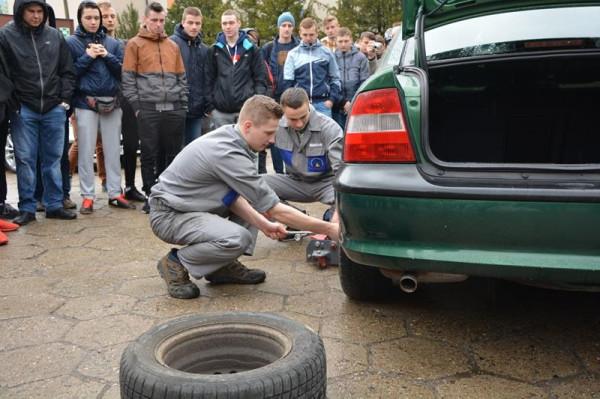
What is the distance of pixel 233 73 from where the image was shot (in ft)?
19.4

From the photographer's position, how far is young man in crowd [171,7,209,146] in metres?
5.98

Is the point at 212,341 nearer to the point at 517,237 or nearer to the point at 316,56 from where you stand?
the point at 517,237

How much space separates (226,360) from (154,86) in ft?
12.0

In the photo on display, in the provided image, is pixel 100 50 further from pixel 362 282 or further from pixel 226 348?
pixel 226 348

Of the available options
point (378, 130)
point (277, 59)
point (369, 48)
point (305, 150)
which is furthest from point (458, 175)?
point (369, 48)

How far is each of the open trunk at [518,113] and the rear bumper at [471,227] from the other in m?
0.85

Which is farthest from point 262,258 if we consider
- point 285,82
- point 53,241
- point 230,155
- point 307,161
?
point 285,82

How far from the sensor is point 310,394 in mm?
1938

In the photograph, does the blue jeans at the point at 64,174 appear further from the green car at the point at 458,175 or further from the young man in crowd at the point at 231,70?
the green car at the point at 458,175

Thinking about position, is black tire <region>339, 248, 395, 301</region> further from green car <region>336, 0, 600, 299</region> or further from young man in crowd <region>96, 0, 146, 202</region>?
young man in crowd <region>96, 0, 146, 202</region>

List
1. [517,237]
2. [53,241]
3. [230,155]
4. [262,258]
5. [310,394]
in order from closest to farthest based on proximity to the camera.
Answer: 1. [310,394]
2. [517,237]
3. [230,155]
4. [262,258]
5. [53,241]

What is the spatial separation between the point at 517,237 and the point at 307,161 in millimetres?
2367

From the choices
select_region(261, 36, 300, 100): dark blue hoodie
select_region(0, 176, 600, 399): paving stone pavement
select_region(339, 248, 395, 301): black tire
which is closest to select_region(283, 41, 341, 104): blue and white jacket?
select_region(261, 36, 300, 100): dark blue hoodie

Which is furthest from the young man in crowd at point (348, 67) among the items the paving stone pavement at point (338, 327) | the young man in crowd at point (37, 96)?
the paving stone pavement at point (338, 327)
